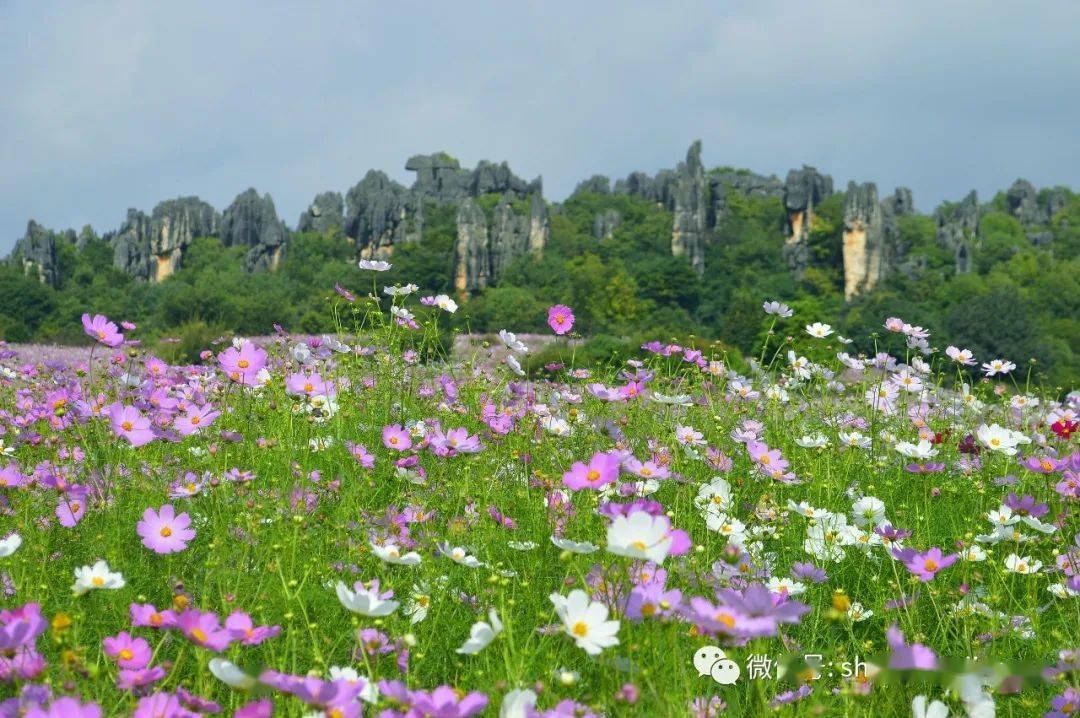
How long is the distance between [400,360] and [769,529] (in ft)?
6.76

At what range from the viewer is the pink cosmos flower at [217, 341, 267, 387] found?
2503 mm

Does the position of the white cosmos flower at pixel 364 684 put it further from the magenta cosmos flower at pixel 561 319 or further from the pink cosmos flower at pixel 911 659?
the magenta cosmos flower at pixel 561 319

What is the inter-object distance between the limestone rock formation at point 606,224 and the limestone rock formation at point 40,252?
1506 inches

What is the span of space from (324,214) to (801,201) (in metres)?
39.9

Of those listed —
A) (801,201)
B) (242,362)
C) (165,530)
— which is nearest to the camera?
(165,530)

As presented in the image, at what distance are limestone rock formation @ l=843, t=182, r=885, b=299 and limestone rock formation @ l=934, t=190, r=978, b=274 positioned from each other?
17.2 ft

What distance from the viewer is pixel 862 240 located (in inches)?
2192

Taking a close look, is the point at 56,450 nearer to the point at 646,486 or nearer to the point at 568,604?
the point at 646,486

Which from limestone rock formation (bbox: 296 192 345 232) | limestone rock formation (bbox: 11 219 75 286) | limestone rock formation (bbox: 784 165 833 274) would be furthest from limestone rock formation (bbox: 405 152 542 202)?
limestone rock formation (bbox: 11 219 75 286)

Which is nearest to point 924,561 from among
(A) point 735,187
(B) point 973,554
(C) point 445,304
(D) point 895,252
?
(B) point 973,554

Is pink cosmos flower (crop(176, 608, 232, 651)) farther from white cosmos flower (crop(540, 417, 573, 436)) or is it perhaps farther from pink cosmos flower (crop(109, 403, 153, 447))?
white cosmos flower (crop(540, 417, 573, 436))

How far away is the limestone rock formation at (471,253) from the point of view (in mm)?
59750

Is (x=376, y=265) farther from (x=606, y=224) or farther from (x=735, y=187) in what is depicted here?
(x=735, y=187)

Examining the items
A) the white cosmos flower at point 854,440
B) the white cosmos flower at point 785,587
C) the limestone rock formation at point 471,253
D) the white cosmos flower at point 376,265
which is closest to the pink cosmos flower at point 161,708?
the white cosmos flower at point 785,587
